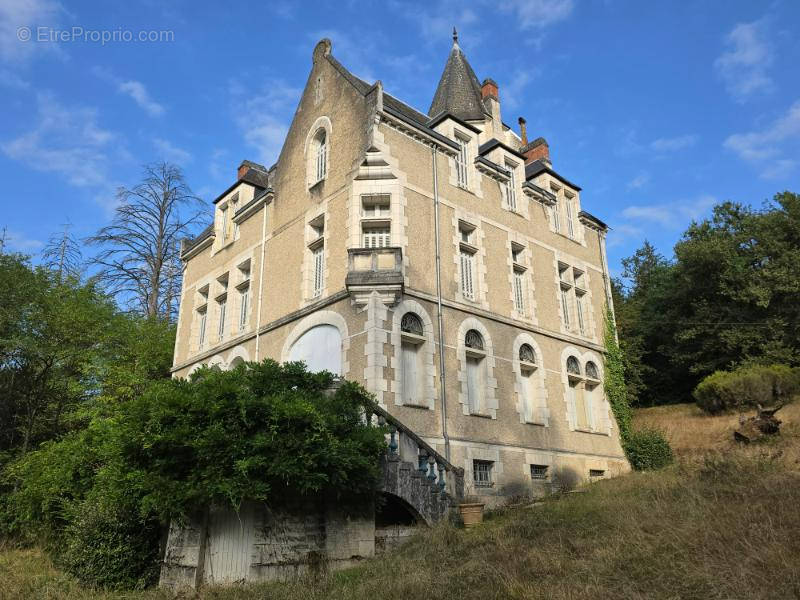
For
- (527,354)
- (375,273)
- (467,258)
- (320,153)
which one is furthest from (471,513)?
(320,153)

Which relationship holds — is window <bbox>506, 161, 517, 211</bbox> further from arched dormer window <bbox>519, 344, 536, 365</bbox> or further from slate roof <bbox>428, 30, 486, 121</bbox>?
arched dormer window <bbox>519, 344, 536, 365</bbox>

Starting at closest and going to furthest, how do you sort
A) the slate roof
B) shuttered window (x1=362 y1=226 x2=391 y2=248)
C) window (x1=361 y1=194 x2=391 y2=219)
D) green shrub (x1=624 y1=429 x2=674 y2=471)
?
1. shuttered window (x1=362 y1=226 x2=391 y2=248)
2. window (x1=361 y1=194 x2=391 y2=219)
3. green shrub (x1=624 y1=429 x2=674 y2=471)
4. the slate roof

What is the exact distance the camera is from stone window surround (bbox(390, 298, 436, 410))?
14.0 m

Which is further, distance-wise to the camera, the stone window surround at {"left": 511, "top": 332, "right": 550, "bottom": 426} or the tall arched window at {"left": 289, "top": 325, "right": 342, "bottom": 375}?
the stone window surround at {"left": 511, "top": 332, "right": 550, "bottom": 426}

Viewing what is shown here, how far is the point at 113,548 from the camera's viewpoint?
1079cm

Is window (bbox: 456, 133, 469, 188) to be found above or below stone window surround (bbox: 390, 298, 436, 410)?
above

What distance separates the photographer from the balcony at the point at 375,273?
14484 mm

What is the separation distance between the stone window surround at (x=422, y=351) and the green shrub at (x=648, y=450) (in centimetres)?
900

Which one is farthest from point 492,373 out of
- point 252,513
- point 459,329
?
point 252,513

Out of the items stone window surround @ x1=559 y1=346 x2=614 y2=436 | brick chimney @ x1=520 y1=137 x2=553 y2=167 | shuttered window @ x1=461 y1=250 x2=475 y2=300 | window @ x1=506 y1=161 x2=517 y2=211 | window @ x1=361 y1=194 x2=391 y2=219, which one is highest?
brick chimney @ x1=520 y1=137 x2=553 y2=167

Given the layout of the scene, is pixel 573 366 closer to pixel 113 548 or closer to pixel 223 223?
pixel 223 223

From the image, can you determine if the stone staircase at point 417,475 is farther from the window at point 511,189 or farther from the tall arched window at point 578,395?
the window at point 511,189

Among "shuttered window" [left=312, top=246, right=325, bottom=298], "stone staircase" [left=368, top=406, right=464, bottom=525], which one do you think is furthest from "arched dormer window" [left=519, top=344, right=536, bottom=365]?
"stone staircase" [left=368, top=406, right=464, bottom=525]

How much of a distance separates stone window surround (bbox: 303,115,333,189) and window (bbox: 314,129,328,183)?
6cm
